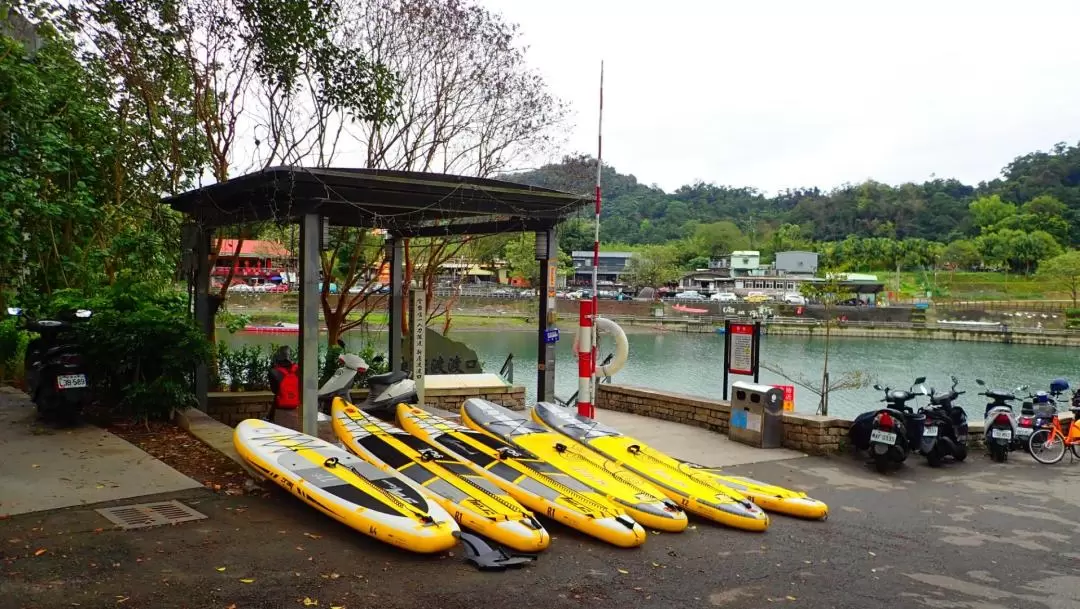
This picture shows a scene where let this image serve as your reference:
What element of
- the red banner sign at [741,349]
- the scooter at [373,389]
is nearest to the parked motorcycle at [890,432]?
the red banner sign at [741,349]

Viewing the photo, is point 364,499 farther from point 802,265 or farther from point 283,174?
point 802,265

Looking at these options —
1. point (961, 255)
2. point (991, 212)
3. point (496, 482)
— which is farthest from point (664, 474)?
point (991, 212)

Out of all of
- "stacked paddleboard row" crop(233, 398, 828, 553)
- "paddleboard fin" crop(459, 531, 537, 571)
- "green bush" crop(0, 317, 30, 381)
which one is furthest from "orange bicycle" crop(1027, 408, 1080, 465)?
"green bush" crop(0, 317, 30, 381)

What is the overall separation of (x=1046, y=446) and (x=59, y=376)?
1015 centimetres

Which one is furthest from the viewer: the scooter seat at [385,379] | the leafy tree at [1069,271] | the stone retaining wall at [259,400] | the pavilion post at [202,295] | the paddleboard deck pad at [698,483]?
the leafy tree at [1069,271]

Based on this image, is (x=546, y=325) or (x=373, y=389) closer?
(x=373, y=389)

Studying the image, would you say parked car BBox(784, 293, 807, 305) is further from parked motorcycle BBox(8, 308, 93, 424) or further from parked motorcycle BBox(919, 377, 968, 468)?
parked motorcycle BBox(8, 308, 93, 424)

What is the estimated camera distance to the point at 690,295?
6425cm

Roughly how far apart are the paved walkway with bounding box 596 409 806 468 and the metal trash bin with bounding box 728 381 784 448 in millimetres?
105

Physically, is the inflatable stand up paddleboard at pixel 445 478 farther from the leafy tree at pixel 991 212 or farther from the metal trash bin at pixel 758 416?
the leafy tree at pixel 991 212

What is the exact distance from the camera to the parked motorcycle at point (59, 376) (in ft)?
23.1

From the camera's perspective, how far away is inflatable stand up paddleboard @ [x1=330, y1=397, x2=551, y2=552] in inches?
189

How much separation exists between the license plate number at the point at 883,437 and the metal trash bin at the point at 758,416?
1.04 m

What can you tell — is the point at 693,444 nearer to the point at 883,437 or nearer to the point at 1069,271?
the point at 883,437
